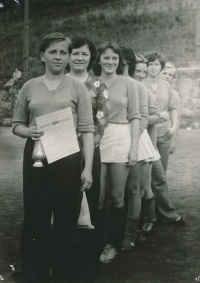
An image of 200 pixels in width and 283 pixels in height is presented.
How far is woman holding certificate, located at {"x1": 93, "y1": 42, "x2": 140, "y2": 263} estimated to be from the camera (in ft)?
11.5

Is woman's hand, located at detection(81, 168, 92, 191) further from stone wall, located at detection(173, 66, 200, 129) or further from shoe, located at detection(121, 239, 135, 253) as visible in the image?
stone wall, located at detection(173, 66, 200, 129)

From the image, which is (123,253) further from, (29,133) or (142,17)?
(142,17)

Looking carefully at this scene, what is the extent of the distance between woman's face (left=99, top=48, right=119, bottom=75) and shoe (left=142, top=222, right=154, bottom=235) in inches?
60.4

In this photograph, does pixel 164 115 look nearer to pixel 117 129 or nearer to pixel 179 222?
pixel 179 222

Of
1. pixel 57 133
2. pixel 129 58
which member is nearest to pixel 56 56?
pixel 57 133

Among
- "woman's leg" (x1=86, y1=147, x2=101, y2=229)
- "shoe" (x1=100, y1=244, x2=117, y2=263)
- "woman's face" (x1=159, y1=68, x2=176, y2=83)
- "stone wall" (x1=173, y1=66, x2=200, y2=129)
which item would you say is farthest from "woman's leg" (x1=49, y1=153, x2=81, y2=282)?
"stone wall" (x1=173, y1=66, x2=200, y2=129)

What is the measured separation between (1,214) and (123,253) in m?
1.77

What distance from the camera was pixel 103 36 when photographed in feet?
46.4

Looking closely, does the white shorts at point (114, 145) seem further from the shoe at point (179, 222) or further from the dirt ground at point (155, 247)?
the shoe at point (179, 222)

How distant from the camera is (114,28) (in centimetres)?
1396

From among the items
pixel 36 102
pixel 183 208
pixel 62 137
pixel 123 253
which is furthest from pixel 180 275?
pixel 183 208

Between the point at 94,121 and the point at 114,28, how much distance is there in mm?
11274

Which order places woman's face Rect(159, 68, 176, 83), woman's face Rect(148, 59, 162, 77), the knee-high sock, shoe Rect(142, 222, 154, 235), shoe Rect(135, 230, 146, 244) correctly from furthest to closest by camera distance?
1. woman's face Rect(159, 68, 176, 83)
2. woman's face Rect(148, 59, 162, 77)
3. the knee-high sock
4. shoe Rect(142, 222, 154, 235)
5. shoe Rect(135, 230, 146, 244)

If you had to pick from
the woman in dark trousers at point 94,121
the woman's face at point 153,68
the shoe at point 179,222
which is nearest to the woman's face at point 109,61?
the woman in dark trousers at point 94,121
